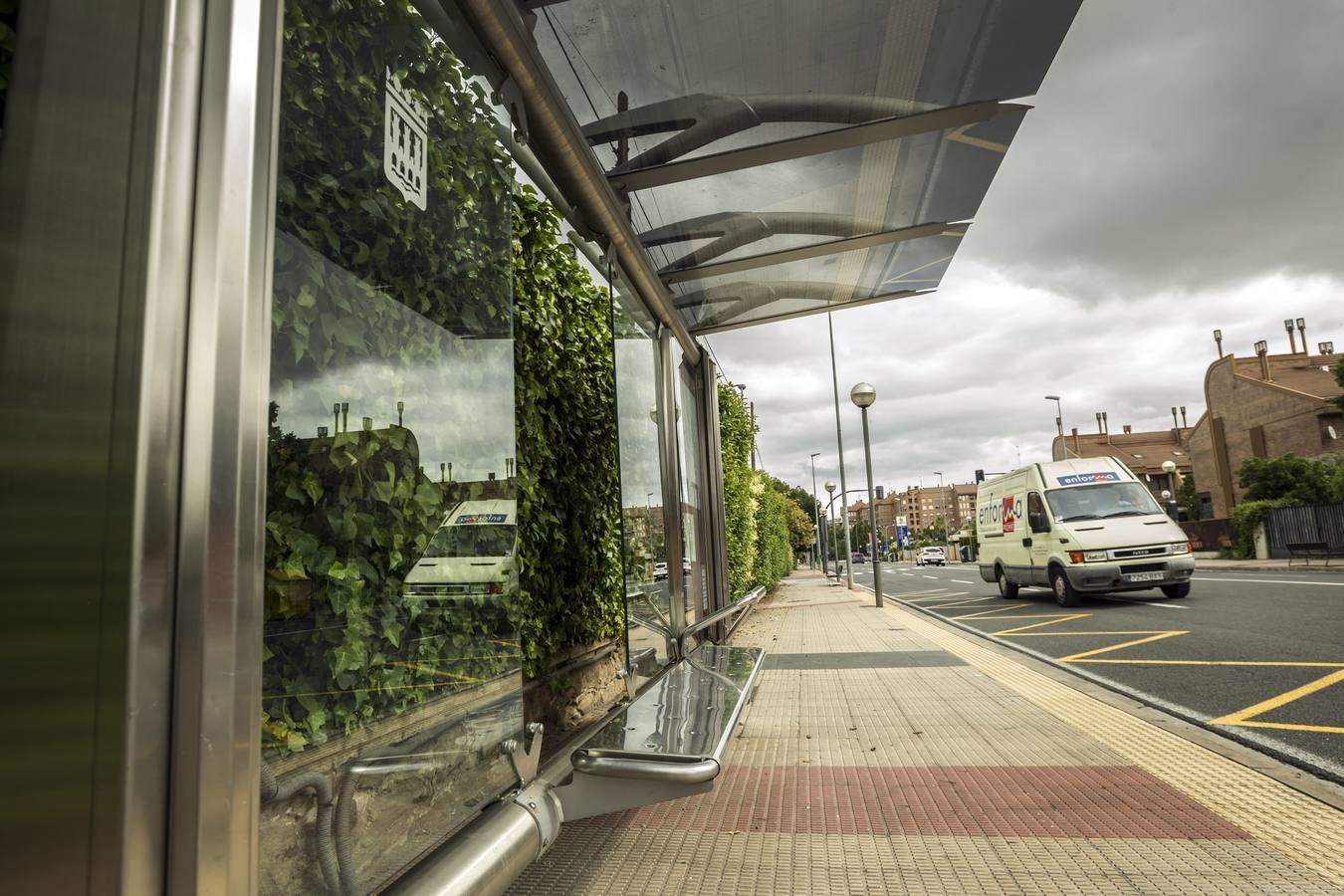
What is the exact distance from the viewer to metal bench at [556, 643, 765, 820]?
2.27 metres

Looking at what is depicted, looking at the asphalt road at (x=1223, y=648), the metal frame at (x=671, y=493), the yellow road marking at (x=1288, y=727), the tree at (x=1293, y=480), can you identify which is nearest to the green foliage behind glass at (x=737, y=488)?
the asphalt road at (x=1223, y=648)

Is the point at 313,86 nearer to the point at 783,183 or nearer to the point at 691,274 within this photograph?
the point at 783,183

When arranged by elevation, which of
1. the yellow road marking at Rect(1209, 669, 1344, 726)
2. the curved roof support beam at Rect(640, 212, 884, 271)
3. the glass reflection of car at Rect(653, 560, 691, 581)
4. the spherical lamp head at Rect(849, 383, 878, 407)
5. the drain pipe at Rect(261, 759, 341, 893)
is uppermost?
the spherical lamp head at Rect(849, 383, 878, 407)

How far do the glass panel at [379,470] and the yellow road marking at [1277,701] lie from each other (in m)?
4.93

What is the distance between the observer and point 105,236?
88cm

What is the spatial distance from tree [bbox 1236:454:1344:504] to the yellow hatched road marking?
1027 inches

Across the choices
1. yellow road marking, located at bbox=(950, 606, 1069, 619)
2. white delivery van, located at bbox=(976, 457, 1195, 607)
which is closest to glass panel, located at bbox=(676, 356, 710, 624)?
yellow road marking, located at bbox=(950, 606, 1069, 619)

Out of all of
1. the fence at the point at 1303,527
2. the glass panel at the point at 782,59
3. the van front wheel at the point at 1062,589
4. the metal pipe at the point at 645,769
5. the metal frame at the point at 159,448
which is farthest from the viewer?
the fence at the point at 1303,527

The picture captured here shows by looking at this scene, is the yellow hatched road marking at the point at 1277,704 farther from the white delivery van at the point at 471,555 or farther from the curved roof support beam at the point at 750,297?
the white delivery van at the point at 471,555

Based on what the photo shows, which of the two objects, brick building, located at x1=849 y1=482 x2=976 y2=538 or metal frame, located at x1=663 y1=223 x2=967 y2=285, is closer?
metal frame, located at x1=663 y1=223 x2=967 y2=285

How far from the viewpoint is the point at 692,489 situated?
5980mm

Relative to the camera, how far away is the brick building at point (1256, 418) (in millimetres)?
38844

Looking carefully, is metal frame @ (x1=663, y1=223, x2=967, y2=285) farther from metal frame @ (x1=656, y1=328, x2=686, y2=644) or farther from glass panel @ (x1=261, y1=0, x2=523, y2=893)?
glass panel @ (x1=261, y1=0, x2=523, y2=893)

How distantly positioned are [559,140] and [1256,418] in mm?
52908
